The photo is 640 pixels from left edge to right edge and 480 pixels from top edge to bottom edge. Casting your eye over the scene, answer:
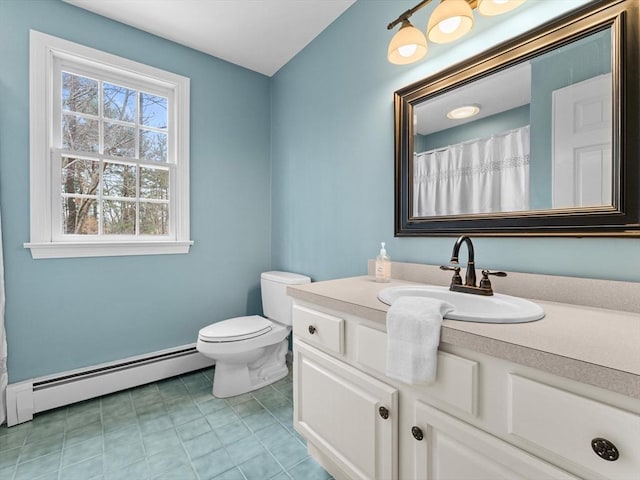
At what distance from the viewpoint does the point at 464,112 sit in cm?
132

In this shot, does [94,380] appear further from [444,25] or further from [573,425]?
[444,25]

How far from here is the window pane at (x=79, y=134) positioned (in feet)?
6.29

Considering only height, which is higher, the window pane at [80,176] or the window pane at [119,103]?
the window pane at [119,103]

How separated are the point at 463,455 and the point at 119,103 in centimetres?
271

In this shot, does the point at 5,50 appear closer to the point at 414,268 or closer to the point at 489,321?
the point at 414,268

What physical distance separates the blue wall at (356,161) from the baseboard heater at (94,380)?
1054mm

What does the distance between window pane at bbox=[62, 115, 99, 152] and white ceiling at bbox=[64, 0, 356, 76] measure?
0.69 meters

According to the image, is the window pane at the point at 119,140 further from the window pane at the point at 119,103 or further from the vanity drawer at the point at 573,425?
the vanity drawer at the point at 573,425

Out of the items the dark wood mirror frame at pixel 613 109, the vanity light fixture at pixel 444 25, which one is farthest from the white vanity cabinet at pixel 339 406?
the vanity light fixture at pixel 444 25

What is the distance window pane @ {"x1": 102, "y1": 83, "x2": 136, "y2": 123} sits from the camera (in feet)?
6.77

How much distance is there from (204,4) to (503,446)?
8.26 feet

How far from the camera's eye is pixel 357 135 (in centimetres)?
182

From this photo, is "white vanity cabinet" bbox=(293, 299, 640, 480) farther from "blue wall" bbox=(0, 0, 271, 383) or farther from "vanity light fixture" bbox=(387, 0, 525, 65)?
"blue wall" bbox=(0, 0, 271, 383)

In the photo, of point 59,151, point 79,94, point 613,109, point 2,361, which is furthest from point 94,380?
point 613,109
